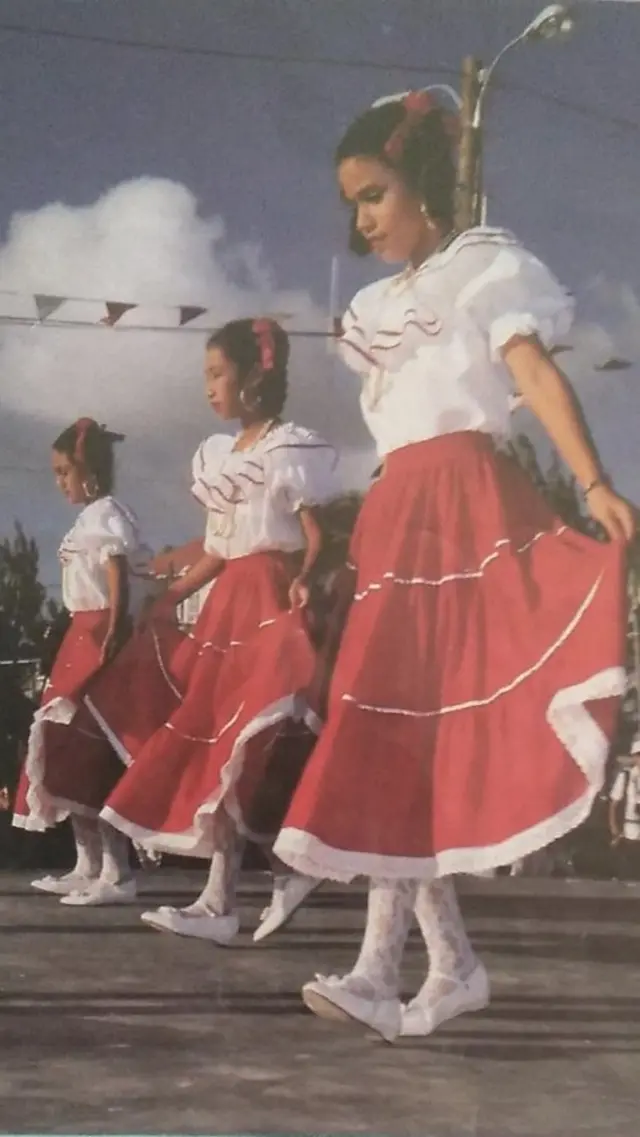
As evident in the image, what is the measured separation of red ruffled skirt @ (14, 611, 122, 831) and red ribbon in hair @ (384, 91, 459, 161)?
0.69 meters

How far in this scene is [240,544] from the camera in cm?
157

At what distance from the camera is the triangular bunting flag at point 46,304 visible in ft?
5.24

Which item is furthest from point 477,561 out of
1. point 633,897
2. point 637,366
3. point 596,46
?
point 596,46

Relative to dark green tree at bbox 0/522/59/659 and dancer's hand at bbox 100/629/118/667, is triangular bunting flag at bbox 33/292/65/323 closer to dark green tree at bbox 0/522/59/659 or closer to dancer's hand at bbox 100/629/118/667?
dark green tree at bbox 0/522/59/659

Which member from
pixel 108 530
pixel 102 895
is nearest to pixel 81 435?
pixel 108 530

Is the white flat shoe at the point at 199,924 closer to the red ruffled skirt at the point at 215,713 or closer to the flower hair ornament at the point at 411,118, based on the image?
the red ruffled skirt at the point at 215,713

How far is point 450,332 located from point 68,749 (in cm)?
70

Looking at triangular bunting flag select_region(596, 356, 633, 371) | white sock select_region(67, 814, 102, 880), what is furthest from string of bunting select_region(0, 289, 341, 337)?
white sock select_region(67, 814, 102, 880)

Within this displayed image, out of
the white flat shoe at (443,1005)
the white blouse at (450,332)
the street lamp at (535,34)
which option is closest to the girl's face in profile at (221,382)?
the white blouse at (450,332)

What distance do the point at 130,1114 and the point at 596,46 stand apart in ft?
4.68

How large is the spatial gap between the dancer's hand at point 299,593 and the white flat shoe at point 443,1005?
468 millimetres

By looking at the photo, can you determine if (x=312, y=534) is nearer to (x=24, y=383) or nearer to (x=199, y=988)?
(x=24, y=383)

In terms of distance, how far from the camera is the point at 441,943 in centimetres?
146

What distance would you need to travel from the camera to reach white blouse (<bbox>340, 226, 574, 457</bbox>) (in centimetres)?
149
